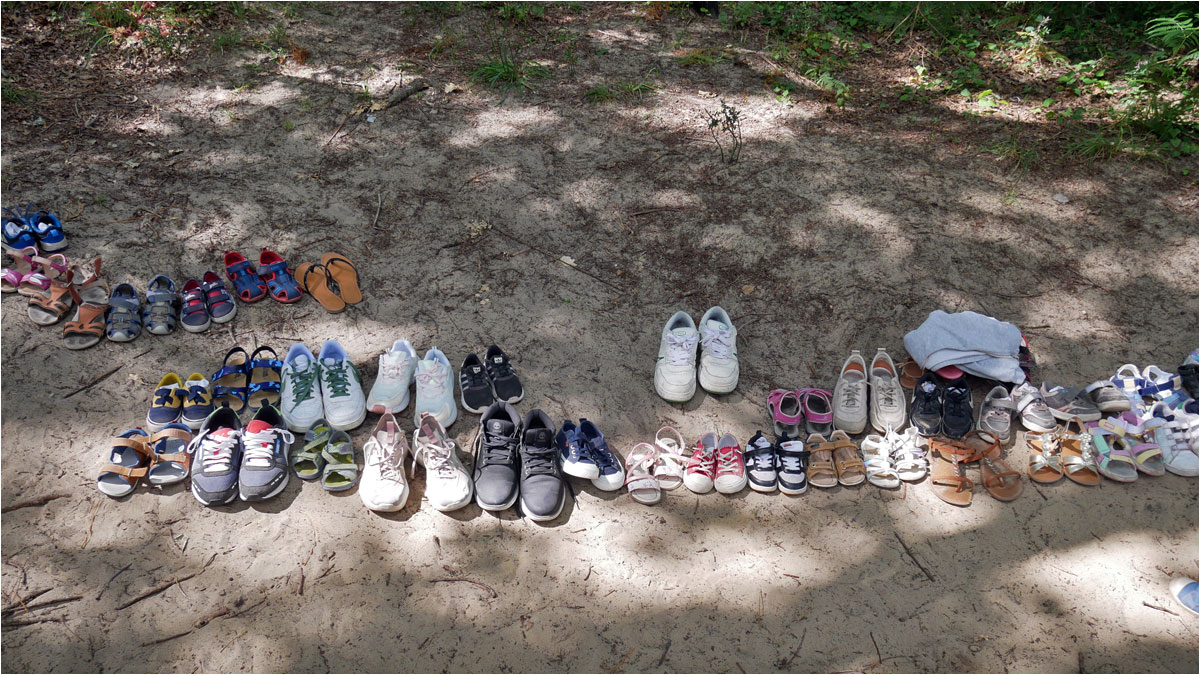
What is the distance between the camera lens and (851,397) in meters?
3.24

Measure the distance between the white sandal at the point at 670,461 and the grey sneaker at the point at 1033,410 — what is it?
1570 mm

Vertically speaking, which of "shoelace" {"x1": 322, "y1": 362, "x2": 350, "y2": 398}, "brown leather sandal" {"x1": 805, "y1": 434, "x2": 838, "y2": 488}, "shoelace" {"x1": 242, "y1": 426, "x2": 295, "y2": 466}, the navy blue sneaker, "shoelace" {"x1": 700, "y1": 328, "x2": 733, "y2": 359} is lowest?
the navy blue sneaker

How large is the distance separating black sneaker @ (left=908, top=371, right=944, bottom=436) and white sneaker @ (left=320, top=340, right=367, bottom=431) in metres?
2.52

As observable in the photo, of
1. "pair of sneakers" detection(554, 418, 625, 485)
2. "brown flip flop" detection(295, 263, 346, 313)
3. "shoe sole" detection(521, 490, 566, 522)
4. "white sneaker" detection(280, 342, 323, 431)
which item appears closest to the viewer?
"shoe sole" detection(521, 490, 566, 522)

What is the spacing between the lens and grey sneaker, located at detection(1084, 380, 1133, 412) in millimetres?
3219

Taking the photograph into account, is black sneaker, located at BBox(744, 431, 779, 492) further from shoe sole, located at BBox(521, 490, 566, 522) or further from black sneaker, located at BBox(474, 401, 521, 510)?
black sneaker, located at BBox(474, 401, 521, 510)

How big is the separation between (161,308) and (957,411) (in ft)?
12.7

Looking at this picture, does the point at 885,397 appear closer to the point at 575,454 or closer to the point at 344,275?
the point at 575,454

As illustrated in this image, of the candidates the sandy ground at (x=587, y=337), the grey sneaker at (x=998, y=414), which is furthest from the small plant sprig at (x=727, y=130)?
the grey sneaker at (x=998, y=414)

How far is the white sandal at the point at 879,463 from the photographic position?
296 cm

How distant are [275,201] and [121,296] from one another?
44.0 inches

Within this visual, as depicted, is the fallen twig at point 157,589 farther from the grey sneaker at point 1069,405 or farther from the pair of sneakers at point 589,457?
the grey sneaker at point 1069,405

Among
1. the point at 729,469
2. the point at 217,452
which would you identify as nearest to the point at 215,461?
the point at 217,452

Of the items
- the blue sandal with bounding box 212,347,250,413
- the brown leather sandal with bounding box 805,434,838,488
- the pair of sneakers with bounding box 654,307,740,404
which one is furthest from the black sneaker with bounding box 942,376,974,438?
the blue sandal with bounding box 212,347,250,413
